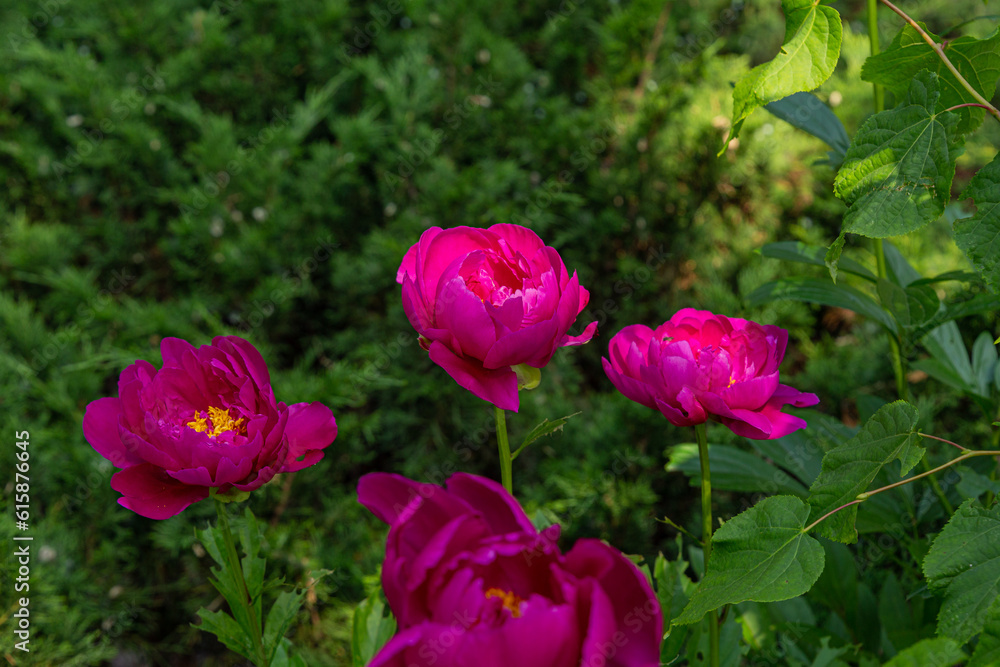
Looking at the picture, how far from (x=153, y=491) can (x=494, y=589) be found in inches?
12.7

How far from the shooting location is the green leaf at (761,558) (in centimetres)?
50

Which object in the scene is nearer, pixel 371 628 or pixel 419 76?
pixel 371 628

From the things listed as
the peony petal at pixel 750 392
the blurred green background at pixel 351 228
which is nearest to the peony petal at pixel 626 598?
the peony petal at pixel 750 392

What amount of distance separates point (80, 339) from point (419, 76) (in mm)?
1106

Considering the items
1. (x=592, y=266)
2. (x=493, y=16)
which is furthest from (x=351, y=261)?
(x=493, y=16)

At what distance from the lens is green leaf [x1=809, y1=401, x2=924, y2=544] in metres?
0.55

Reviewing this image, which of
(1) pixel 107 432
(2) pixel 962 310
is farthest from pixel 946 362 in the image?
(1) pixel 107 432

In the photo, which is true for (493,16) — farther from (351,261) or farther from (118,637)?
(118,637)

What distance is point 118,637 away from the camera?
1.56 m

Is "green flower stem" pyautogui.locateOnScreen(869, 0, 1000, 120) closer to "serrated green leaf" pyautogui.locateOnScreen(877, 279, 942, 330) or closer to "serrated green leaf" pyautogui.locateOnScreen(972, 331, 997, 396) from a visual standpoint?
"serrated green leaf" pyautogui.locateOnScreen(877, 279, 942, 330)

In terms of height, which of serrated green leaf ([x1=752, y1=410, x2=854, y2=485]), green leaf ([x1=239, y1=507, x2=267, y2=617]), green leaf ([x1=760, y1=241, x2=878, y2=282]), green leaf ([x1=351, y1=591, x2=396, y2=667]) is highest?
green leaf ([x1=760, y1=241, x2=878, y2=282])

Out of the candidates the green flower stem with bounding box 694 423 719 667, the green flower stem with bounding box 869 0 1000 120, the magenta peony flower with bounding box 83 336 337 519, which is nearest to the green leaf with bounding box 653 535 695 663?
the green flower stem with bounding box 694 423 719 667

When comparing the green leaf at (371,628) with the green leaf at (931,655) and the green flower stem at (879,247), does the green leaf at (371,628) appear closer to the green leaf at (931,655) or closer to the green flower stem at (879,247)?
the green leaf at (931,655)

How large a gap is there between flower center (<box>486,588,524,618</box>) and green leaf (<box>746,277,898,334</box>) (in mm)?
601
